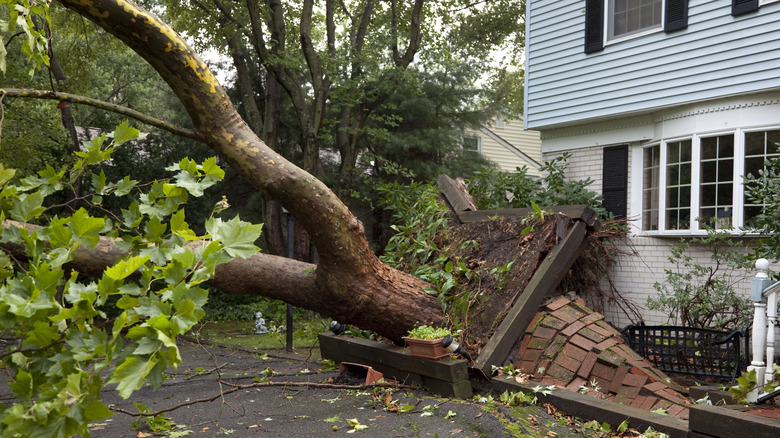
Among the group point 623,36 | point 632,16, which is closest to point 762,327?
point 623,36

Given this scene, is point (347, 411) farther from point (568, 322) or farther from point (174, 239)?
point (174, 239)

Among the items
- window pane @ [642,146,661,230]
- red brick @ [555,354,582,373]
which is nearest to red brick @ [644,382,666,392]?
red brick @ [555,354,582,373]

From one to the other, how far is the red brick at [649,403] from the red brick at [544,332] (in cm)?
92

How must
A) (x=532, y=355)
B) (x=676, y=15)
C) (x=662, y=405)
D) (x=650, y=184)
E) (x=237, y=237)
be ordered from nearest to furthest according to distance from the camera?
(x=237, y=237) < (x=662, y=405) < (x=532, y=355) < (x=676, y=15) < (x=650, y=184)

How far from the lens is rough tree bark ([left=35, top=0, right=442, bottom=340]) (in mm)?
4035

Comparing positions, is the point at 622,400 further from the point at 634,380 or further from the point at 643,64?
the point at 643,64

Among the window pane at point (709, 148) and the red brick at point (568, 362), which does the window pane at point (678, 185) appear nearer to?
the window pane at point (709, 148)

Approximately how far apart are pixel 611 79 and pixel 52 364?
9592 mm

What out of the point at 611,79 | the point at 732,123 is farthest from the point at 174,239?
the point at 611,79

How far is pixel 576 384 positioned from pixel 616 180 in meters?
5.45

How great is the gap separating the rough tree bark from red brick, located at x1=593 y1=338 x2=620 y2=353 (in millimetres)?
1471

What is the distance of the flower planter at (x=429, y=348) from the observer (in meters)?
5.55

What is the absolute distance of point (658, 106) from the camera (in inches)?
369

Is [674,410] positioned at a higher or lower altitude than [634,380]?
lower
